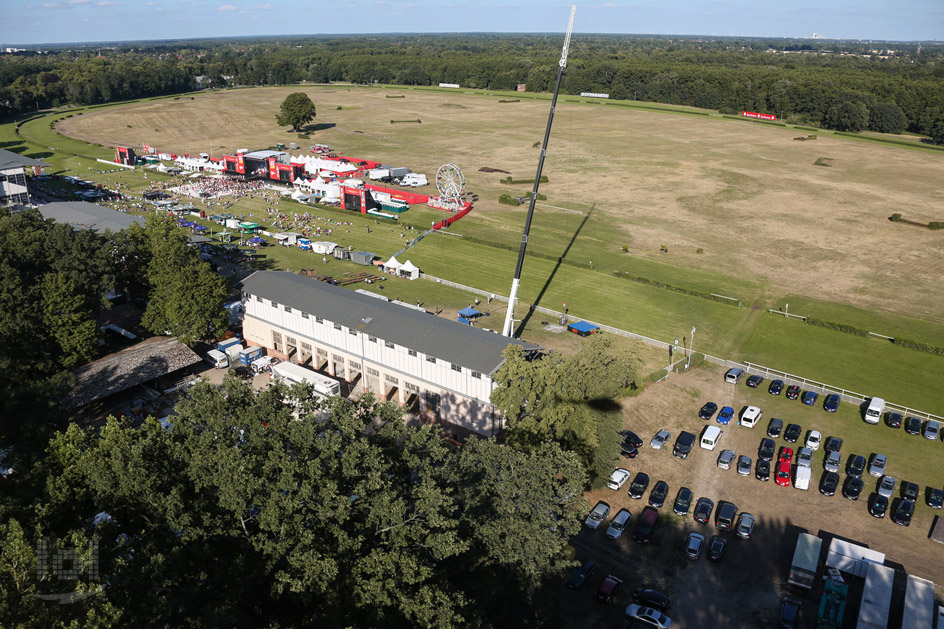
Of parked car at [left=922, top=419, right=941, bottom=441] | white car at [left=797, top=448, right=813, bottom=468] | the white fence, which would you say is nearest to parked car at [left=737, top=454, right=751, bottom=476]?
white car at [left=797, top=448, right=813, bottom=468]

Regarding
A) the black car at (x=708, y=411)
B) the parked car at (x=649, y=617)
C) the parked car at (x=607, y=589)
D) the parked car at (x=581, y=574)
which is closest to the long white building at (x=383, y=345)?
the parked car at (x=581, y=574)

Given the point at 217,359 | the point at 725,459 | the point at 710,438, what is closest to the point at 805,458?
the point at 725,459

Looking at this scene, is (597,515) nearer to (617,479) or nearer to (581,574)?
(617,479)

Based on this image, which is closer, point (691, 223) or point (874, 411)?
point (874, 411)

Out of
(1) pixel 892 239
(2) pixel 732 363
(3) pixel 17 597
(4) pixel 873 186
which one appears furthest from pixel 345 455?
(4) pixel 873 186

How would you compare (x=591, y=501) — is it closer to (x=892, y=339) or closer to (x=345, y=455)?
(x=345, y=455)

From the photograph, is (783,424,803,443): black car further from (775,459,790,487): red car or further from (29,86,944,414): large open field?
(29,86,944,414): large open field

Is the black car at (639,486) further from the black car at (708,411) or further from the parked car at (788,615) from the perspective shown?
the parked car at (788,615)
